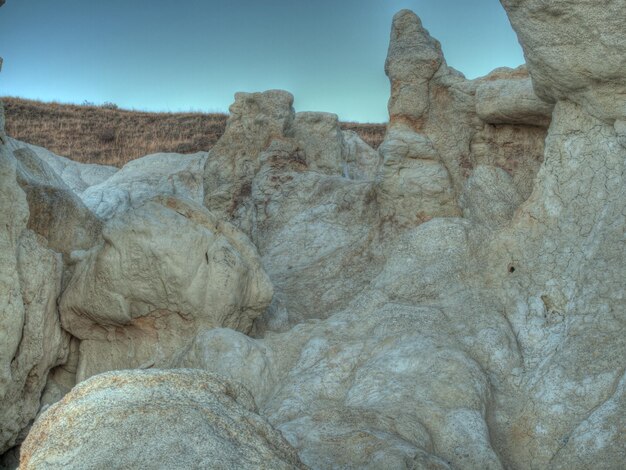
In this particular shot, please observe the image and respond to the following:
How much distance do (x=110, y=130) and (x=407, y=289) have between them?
26634mm

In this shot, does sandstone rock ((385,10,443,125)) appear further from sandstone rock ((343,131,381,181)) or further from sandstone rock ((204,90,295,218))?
sandstone rock ((343,131,381,181))

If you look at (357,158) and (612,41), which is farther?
(357,158)

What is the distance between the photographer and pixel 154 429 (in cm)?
389

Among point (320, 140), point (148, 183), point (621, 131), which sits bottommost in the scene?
point (148, 183)

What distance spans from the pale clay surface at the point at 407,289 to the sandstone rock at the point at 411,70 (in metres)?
0.03

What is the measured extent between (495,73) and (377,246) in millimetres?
2613

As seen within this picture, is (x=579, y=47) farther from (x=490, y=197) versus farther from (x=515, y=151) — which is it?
(x=515, y=151)

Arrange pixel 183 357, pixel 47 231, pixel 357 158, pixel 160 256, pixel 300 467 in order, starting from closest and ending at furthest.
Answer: pixel 300 467
pixel 183 357
pixel 160 256
pixel 47 231
pixel 357 158

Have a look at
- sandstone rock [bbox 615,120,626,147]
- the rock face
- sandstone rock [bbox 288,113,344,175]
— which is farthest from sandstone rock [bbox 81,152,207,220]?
sandstone rock [bbox 615,120,626,147]

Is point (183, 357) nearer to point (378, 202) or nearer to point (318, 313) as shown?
point (318, 313)

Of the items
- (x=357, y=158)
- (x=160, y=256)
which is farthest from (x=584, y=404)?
(x=357, y=158)

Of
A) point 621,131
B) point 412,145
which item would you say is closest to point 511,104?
point 412,145

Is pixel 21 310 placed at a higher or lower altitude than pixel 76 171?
lower

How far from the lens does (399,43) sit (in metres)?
12.7
